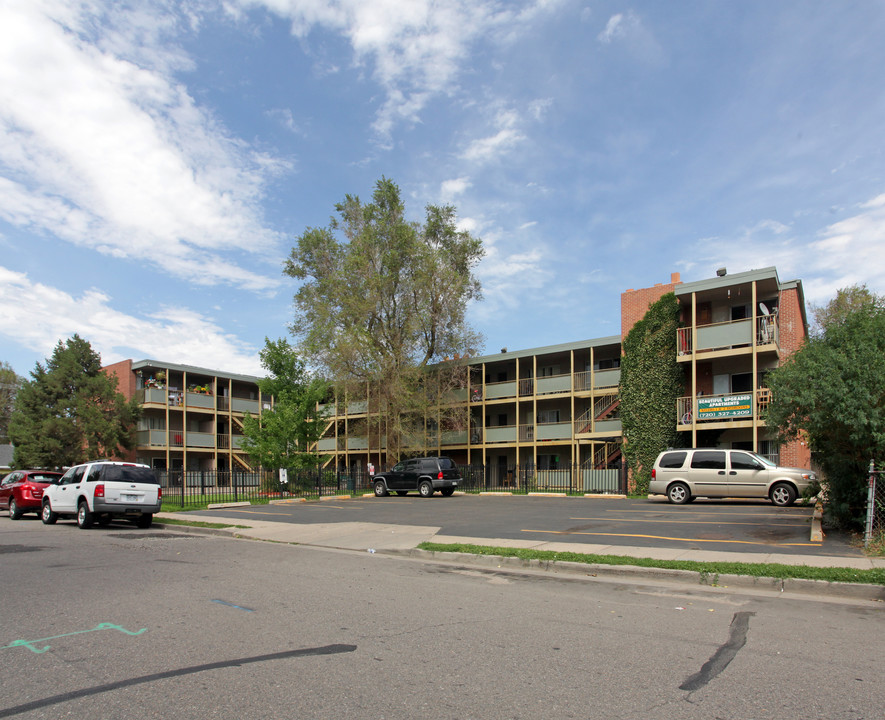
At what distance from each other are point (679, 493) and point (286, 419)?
1715cm

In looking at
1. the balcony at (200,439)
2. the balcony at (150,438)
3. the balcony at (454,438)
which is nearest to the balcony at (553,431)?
the balcony at (454,438)

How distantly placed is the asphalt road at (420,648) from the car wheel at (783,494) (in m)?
12.1

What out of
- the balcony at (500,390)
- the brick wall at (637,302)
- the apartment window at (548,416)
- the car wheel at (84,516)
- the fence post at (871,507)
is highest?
the brick wall at (637,302)

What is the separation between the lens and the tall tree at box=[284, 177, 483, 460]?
35.3 metres

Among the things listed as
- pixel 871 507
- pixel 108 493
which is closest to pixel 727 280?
pixel 871 507

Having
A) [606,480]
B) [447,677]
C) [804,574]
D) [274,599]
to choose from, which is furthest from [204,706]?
[606,480]

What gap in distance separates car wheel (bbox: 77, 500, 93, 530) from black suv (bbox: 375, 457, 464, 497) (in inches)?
589

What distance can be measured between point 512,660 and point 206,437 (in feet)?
145

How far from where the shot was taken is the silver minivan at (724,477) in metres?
18.6

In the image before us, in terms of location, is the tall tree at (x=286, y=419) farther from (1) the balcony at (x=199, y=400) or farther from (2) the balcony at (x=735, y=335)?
(2) the balcony at (x=735, y=335)

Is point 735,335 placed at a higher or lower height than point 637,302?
lower

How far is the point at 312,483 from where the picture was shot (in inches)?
1162

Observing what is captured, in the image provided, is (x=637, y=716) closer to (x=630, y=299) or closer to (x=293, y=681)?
(x=293, y=681)

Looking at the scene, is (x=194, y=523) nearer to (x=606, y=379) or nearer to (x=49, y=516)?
(x=49, y=516)
